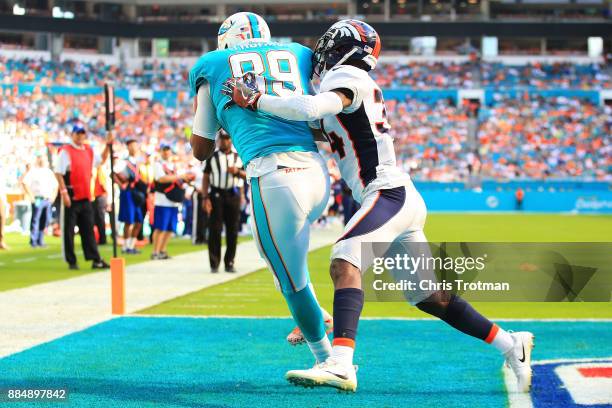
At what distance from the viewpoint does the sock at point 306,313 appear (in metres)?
5.42

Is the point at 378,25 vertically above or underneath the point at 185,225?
above

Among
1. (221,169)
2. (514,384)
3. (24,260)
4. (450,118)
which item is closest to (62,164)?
(221,169)

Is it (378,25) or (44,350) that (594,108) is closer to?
(378,25)

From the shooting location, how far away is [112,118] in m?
10.0

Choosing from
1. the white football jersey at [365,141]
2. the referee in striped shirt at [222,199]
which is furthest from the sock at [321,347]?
the referee in striped shirt at [222,199]

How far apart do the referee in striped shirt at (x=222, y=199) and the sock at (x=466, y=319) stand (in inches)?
339

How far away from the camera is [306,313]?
5434mm

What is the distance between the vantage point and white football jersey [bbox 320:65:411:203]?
17.1ft

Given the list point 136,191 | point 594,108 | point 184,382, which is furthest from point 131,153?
point 594,108

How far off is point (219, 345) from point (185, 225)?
58.2 feet

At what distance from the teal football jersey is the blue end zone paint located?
1.35 m

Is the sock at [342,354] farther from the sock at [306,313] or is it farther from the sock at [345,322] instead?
the sock at [306,313]

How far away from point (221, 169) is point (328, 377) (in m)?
9.40

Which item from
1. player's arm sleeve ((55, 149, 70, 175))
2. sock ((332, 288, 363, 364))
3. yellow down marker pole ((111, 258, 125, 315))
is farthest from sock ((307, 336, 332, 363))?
player's arm sleeve ((55, 149, 70, 175))
